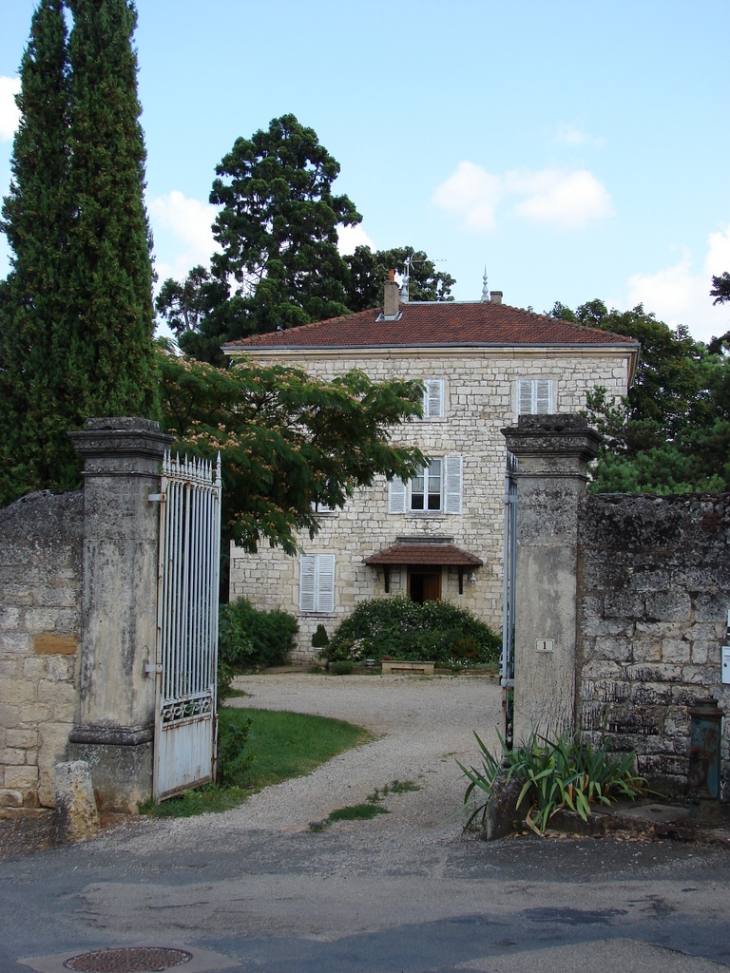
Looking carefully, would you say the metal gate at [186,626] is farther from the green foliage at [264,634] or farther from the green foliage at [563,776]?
the green foliage at [264,634]

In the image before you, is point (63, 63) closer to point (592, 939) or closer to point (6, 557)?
point (6, 557)

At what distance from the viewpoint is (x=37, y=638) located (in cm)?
806

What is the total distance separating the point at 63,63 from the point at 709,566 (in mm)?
7111

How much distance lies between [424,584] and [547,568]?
62.1 ft

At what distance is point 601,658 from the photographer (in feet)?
24.6

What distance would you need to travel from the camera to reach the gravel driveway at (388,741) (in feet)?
27.5

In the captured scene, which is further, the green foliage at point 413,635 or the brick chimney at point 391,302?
the brick chimney at point 391,302

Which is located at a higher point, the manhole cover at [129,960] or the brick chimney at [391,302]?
the brick chimney at [391,302]

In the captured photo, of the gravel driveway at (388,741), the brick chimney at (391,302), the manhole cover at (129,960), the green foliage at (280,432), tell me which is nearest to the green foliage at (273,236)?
the brick chimney at (391,302)

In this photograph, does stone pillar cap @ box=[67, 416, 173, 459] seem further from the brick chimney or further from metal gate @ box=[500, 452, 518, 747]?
the brick chimney

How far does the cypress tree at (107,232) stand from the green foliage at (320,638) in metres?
16.7

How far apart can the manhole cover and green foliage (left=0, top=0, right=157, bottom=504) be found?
4.74 metres

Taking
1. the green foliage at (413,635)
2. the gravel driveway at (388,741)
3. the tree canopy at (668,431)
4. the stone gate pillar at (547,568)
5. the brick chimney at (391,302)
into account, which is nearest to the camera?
the stone gate pillar at (547,568)

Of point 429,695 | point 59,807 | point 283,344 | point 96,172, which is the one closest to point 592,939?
point 59,807
